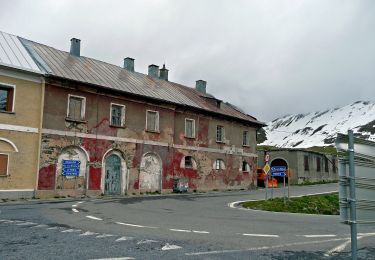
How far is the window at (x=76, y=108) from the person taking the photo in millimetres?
22520

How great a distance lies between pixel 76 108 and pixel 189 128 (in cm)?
985

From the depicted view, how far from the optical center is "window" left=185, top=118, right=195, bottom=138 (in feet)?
97.3

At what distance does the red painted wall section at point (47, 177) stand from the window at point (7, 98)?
365 centimetres

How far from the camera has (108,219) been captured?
11555 millimetres

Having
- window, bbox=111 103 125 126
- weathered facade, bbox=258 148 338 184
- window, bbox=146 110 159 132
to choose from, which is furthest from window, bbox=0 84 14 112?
weathered facade, bbox=258 148 338 184

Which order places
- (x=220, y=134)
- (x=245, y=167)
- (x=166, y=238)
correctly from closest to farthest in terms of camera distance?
(x=166, y=238), (x=220, y=134), (x=245, y=167)

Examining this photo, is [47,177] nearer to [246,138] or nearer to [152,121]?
[152,121]

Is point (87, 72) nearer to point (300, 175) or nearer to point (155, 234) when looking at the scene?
point (155, 234)

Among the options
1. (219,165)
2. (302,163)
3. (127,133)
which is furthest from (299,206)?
(302,163)

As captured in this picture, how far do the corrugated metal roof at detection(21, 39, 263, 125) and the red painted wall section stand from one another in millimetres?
5242

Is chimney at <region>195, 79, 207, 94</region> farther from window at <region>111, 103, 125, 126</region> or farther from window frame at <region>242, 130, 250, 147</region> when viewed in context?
window at <region>111, 103, 125, 126</region>

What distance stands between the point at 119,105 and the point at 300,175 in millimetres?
25308

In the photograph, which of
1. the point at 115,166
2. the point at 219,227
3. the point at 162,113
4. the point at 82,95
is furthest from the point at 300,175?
the point at 219,227

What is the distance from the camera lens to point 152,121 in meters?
27.0
